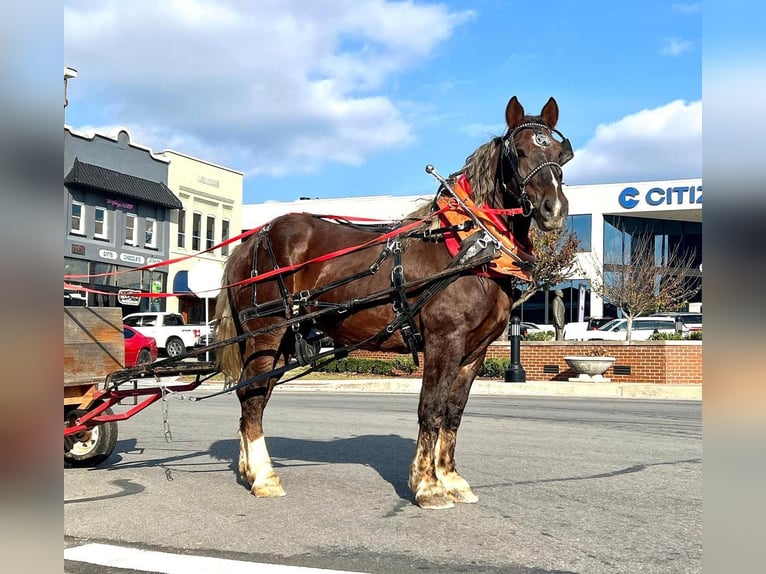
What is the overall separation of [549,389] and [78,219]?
27746 millimetres

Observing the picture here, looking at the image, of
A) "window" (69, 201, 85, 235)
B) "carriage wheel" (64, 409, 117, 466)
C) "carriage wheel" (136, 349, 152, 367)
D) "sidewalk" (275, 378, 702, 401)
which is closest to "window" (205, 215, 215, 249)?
"window" (69, 201, 85, 235)

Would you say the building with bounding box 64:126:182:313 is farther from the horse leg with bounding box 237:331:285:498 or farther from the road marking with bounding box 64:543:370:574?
the road marking with bounding box 64:543:370:574

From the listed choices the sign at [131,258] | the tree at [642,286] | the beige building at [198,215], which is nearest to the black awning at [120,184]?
the beige building at [198,215]

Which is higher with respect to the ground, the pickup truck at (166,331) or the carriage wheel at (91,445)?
the pickup truck at (166,331)

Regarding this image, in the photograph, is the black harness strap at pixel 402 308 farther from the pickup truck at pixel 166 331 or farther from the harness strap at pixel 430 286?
the pickup truck at pixel 166 331

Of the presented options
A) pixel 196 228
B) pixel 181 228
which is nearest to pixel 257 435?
pixel 181 228

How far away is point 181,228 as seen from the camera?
46969 millimetres

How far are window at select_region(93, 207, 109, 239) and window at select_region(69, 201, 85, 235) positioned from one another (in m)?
0.72

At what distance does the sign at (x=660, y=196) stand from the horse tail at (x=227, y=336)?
4734 centimetres

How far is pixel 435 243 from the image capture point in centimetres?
659

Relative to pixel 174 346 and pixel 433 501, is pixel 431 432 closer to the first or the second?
pixel 433 501

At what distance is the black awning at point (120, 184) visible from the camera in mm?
39188
